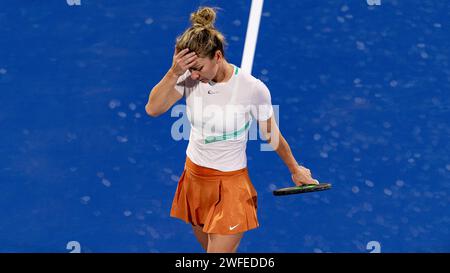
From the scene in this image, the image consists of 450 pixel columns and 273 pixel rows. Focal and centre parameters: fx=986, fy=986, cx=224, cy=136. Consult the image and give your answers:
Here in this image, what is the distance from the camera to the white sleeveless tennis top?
16.6 feet

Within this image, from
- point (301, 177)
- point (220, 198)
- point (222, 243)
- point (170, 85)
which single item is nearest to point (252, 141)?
point (301, 177)

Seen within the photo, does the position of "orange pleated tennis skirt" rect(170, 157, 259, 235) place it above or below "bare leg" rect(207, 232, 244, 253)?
above

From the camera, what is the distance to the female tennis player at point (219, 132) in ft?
16.4

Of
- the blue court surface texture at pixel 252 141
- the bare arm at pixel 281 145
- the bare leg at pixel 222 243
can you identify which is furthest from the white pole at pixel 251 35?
the bare leg at pixel 222 243

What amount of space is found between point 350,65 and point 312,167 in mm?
823

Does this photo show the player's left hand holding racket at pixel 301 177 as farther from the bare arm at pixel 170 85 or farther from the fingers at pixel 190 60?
the fingers at pixel 190 60

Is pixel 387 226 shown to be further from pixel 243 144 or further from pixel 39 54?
pixel 39 54

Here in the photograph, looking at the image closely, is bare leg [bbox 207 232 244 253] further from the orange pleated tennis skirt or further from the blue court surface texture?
the blue court surface texture

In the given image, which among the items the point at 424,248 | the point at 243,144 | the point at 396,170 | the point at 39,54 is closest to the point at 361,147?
the point at 396,170

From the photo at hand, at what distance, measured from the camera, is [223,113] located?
5.06 meters

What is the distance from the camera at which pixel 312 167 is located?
6.64m

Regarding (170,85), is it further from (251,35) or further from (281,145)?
(251,35)

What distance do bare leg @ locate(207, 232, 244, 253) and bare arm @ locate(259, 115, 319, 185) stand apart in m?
0.46

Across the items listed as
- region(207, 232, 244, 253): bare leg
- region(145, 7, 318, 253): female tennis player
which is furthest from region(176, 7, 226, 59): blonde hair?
region(207, 232, 244, 253): bare leg
